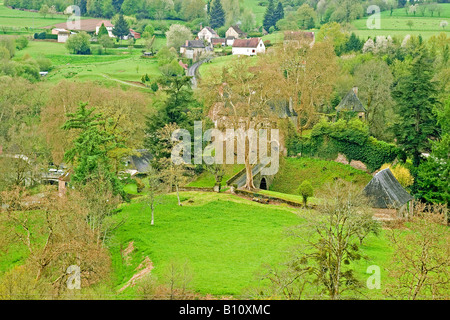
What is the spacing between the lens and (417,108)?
45.8 m

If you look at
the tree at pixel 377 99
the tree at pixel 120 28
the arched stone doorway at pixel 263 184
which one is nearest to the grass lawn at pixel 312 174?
the arched stone doorway at pixel 263 184

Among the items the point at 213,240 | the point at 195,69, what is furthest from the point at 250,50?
the point at 213,240

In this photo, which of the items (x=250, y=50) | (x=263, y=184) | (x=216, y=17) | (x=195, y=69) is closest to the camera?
(x=263, y=184)

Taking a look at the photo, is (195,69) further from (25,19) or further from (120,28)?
(25,19)

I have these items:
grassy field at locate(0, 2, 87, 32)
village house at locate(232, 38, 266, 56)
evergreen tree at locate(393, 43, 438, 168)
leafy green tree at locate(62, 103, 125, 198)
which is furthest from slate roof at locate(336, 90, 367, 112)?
grassy field at locate(0, 2, 87, 32)

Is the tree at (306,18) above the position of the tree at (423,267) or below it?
above

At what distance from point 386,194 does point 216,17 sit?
368 feet

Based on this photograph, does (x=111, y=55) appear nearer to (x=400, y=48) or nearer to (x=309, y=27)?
(x=309, y=27)

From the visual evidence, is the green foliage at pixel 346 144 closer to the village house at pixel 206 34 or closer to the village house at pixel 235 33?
the village house at pixel 206 34

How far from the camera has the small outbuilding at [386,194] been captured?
1547 inches

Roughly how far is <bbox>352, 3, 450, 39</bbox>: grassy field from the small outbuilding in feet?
207

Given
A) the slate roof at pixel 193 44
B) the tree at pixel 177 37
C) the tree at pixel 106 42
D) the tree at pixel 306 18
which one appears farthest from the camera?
the tree at pixel 306 18

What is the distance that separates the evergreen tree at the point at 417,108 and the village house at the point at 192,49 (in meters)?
66.8

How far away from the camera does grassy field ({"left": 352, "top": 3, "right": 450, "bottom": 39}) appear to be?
102 metres
